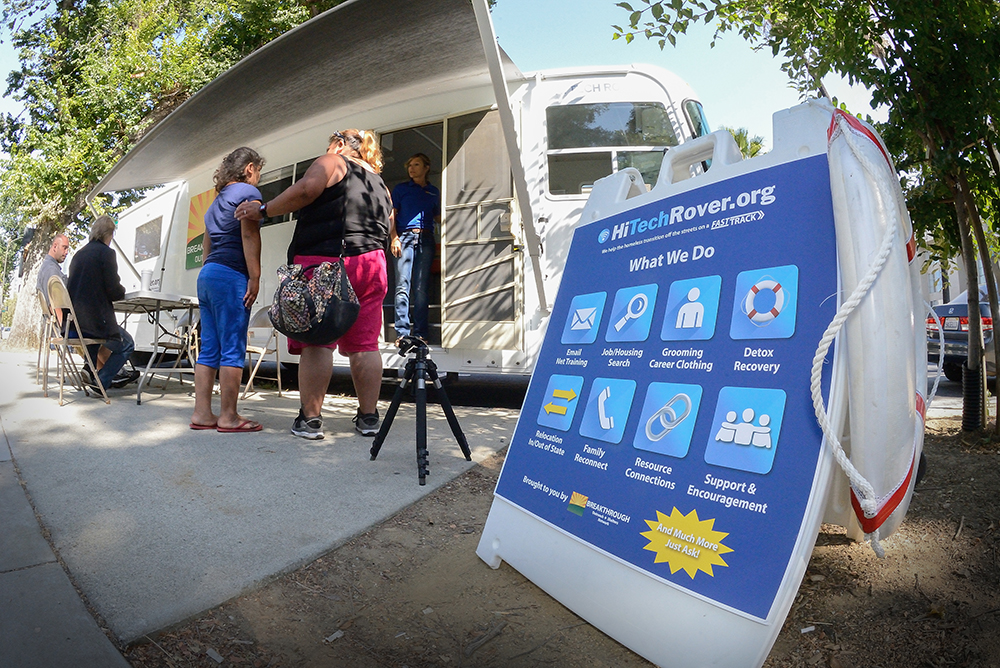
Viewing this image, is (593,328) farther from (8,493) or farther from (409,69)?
(409,69)

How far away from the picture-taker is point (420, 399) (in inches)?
118

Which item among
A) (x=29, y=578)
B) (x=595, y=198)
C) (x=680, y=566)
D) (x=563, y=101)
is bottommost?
(x=29, y=578)

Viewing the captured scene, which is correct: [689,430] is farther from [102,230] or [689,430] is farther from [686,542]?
Answer: [102,230]

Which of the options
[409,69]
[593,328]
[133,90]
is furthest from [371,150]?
[133,90]

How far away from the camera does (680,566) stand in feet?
4.98

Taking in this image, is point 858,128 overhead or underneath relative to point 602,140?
underneath

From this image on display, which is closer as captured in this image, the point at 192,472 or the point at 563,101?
the point at 192,472

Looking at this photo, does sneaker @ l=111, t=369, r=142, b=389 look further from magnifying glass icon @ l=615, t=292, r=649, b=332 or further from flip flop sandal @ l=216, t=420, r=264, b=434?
magnifying glass icon @ l=615, t=292, r=649, b=332

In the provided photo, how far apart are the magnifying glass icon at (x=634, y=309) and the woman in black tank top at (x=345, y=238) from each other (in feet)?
6.22

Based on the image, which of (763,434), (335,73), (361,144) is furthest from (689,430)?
(335,73)

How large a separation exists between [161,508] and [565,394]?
171 centimetres

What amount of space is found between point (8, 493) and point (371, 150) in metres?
2.50

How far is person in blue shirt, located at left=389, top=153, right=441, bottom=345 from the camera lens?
557cm

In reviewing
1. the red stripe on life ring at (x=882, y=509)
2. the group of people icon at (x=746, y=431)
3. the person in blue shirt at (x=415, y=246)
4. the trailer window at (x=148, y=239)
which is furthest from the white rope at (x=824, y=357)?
the trailer window at (x=148, y=239)
